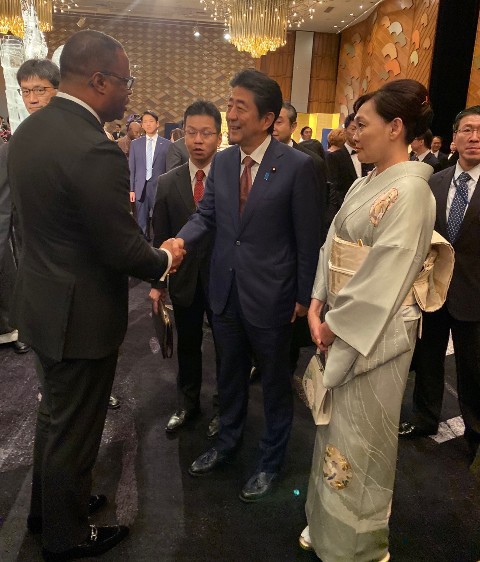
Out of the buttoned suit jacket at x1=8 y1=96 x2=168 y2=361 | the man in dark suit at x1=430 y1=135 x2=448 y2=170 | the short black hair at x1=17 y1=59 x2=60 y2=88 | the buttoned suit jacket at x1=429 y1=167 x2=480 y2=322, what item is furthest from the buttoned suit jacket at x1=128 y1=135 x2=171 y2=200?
the buttoned suit jacket at x1=8 y1=96 x2=168 y2=361

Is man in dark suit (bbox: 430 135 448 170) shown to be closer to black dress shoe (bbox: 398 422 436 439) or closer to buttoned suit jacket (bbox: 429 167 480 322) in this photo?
buttoned suit jacket (bbox: 429 167 480 322)

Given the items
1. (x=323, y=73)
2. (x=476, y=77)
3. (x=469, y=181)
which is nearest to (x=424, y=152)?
(x=476, y=77)

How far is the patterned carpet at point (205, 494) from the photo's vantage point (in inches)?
72.2

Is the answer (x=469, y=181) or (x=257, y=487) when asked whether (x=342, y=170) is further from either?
(x=257, y=487)

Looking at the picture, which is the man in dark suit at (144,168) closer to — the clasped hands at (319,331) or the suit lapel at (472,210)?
the suit lapel at (472,210)

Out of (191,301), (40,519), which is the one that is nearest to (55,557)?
(40,519)

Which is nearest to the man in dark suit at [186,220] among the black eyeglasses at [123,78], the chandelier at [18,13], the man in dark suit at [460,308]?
the black eyeglasses at [123,78]

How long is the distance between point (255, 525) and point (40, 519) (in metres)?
0.79

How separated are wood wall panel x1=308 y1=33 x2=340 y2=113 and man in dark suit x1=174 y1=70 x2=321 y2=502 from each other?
420 inches

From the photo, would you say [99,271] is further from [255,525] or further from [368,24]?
[368,24]

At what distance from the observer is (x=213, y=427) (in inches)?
99.7

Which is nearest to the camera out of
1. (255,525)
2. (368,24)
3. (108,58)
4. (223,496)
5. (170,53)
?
(108,58)

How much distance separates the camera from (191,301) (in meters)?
2.39

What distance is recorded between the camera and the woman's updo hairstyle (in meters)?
1.46
